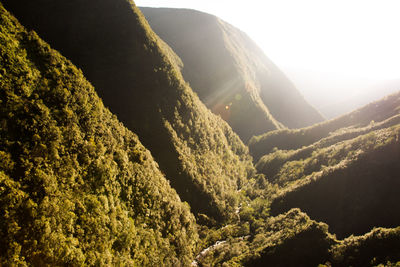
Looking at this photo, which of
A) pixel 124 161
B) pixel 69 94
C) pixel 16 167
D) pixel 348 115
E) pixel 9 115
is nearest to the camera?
pixel 16 167

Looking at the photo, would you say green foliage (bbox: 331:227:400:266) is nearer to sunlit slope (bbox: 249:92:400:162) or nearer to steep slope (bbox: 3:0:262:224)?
steep slope (bbox: 3:0:262:224)

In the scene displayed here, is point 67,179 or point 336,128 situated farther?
point 336,128

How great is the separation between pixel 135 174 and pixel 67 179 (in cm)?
1871

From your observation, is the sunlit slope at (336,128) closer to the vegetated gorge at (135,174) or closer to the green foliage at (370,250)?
the vegetated gorge at (135,174)

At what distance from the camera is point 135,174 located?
54.9 m

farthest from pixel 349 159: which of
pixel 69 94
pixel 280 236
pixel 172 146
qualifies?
pixel 69 94

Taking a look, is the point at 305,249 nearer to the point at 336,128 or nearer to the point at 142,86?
the point at 142,86

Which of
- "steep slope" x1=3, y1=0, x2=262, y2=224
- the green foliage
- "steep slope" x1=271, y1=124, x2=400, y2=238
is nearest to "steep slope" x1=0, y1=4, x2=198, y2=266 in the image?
"steep slope" x1=3, y1=0, x2=262, y2=224

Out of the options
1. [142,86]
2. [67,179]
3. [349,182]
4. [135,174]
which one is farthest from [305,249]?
[142,86]

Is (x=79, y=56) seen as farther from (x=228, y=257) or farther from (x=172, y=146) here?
(x=228, y=257)

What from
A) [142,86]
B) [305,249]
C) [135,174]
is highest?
[142,86]

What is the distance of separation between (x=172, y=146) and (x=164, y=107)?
17.4m

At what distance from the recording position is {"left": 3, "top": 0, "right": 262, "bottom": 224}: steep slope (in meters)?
77.3

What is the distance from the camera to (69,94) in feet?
153
